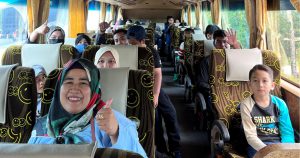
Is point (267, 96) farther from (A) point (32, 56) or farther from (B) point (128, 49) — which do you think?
(A) point (32, 56)

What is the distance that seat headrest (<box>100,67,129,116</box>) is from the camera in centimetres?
206

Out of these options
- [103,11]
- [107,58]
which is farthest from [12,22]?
[103,11]

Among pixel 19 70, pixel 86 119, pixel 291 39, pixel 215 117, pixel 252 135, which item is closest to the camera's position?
pixel 86 119

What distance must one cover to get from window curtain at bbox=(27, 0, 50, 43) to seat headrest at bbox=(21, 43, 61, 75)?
1.77 meters

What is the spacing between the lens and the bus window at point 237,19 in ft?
19.1

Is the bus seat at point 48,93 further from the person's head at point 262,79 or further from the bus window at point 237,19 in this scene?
the bus window at point 237,19

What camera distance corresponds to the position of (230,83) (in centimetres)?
327

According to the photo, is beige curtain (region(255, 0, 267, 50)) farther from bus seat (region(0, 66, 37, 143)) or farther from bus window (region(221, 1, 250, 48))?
bus seat (region(0, 66, 37, 143))

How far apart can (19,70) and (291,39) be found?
3.18 meters

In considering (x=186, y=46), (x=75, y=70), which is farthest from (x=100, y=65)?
(x=186, y=46)

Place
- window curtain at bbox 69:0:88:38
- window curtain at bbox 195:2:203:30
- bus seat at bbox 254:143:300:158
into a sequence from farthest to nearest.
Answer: window curtain at bbox 195:2:203:30
window curtain at bbox 69:0:88:38
bus seat at bbox 254:143:300:158

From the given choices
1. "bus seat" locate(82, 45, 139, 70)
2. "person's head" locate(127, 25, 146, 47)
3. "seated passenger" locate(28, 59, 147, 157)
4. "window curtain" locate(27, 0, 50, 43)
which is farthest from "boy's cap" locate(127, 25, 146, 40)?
"seated passenger" locate(28, 59, 147, 157)

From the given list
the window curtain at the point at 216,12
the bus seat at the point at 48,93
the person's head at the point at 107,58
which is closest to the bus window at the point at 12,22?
the person's head at the point at 107,58

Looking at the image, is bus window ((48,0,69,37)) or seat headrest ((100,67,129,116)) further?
bus window ((48,0,69,37))
